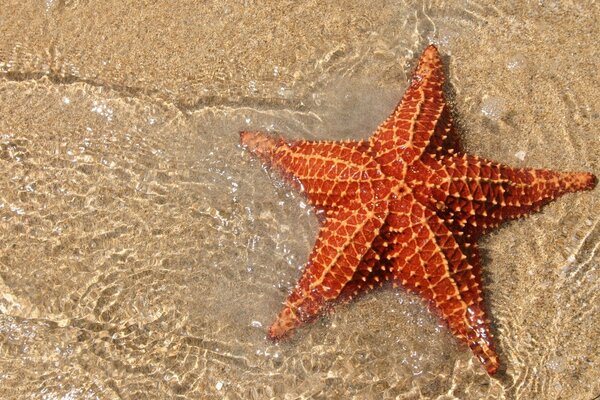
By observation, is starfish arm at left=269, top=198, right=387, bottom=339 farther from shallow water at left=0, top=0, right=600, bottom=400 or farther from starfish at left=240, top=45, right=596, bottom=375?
shallow water at left=0, top=0, right=600, bottom=400

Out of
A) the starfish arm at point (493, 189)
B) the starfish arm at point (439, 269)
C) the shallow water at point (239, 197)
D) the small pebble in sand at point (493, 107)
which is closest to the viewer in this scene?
the starfish arm at point (439, 269)

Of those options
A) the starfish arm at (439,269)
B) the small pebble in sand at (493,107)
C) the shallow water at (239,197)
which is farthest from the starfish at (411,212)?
the small pebble in sand at (493,107)

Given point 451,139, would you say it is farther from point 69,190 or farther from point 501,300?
point 69,190

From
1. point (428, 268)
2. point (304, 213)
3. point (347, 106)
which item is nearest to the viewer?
point (428, 268)

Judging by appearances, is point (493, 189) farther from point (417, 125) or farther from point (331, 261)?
point (331, 261)

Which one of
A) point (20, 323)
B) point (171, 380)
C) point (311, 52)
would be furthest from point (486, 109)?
point (20, 323)

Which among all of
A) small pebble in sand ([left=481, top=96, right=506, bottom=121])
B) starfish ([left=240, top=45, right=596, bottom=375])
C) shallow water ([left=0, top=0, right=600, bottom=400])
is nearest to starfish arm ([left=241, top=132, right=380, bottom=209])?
starfish ([left=240, top=45, right=596, bottom=375])

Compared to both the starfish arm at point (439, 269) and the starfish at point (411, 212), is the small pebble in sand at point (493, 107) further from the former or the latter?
the starfish arm at point (439, 269)
